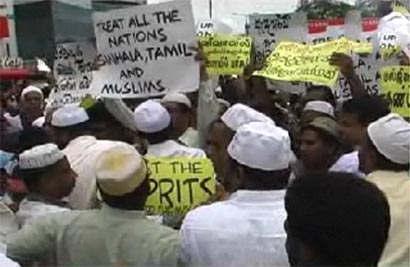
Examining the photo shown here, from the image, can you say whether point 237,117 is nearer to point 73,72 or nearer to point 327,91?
point 73,72

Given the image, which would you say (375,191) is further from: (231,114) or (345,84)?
(345,84)

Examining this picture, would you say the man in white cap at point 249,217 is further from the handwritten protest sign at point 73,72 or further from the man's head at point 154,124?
the handwritten protest sign at point 73,72

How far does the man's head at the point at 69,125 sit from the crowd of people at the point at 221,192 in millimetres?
10

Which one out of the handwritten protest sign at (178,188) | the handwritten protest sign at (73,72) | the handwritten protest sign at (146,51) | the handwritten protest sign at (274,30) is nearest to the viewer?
the handwritten protest sign at (178,188)

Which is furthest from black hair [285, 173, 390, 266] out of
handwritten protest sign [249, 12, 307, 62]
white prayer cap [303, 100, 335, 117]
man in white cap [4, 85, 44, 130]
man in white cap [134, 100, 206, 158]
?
man in white cap [4, 85, 44, 130]

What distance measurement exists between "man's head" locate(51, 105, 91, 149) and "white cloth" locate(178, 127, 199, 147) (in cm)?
77

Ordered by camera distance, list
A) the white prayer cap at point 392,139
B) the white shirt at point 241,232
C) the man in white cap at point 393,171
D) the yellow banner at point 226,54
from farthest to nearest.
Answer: the yellow banner at point 226,54
the white prayer cap at point 392,139
the man in white cap at point 393,171
the white shirt at point 241,232

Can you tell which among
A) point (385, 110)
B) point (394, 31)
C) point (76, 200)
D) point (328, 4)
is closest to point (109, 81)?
point (76, 200)

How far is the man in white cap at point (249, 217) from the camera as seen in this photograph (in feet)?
13.3

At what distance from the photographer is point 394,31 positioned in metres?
8.04

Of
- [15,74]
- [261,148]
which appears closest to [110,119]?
[261,148]

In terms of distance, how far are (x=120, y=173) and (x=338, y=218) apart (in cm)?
168

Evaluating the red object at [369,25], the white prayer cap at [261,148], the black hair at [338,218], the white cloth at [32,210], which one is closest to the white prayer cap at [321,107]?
A: the red object at [369,25]

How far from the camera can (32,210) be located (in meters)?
5.07
